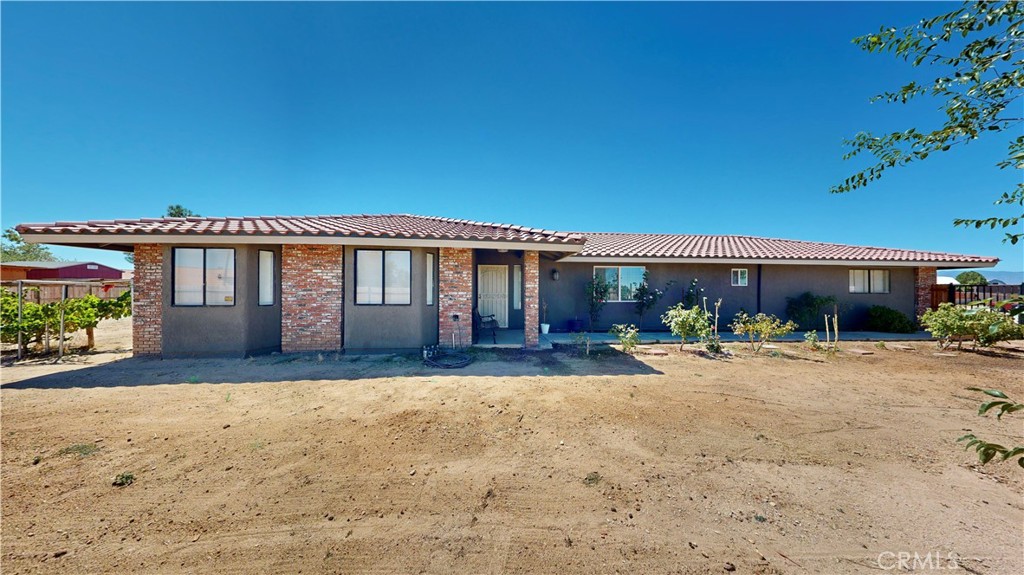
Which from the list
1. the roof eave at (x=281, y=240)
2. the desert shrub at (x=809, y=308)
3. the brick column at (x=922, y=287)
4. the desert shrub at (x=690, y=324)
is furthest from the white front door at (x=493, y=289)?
the brick column at (x=922, y=287)

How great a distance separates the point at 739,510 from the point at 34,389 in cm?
936

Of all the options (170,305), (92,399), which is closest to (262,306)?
(170,305)

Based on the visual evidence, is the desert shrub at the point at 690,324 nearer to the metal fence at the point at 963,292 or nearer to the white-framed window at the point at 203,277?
the metal fence at the point at 963,292

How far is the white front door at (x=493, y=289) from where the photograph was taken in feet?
39.1

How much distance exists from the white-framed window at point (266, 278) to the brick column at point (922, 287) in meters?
19.7

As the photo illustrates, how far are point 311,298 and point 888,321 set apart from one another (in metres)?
17.2

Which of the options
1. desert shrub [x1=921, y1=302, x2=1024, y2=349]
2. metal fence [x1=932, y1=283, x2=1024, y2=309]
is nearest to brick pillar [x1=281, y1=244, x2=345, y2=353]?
desert shrub [x1=921, y1=302, x2=1024, y2=349]

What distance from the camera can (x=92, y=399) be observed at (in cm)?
513

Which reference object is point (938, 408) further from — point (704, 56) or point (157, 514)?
point (704, 56)

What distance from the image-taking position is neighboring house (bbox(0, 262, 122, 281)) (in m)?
21.4

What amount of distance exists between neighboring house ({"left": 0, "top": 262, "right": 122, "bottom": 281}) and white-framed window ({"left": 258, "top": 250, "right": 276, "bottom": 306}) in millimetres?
23023

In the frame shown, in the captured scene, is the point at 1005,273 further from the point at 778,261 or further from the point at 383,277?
the point at 383,277

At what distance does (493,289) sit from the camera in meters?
12.0

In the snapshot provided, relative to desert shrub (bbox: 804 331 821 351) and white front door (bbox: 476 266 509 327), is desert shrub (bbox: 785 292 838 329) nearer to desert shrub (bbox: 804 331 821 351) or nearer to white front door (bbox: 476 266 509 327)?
desert shrub (bbox: 804 331 821 351)
